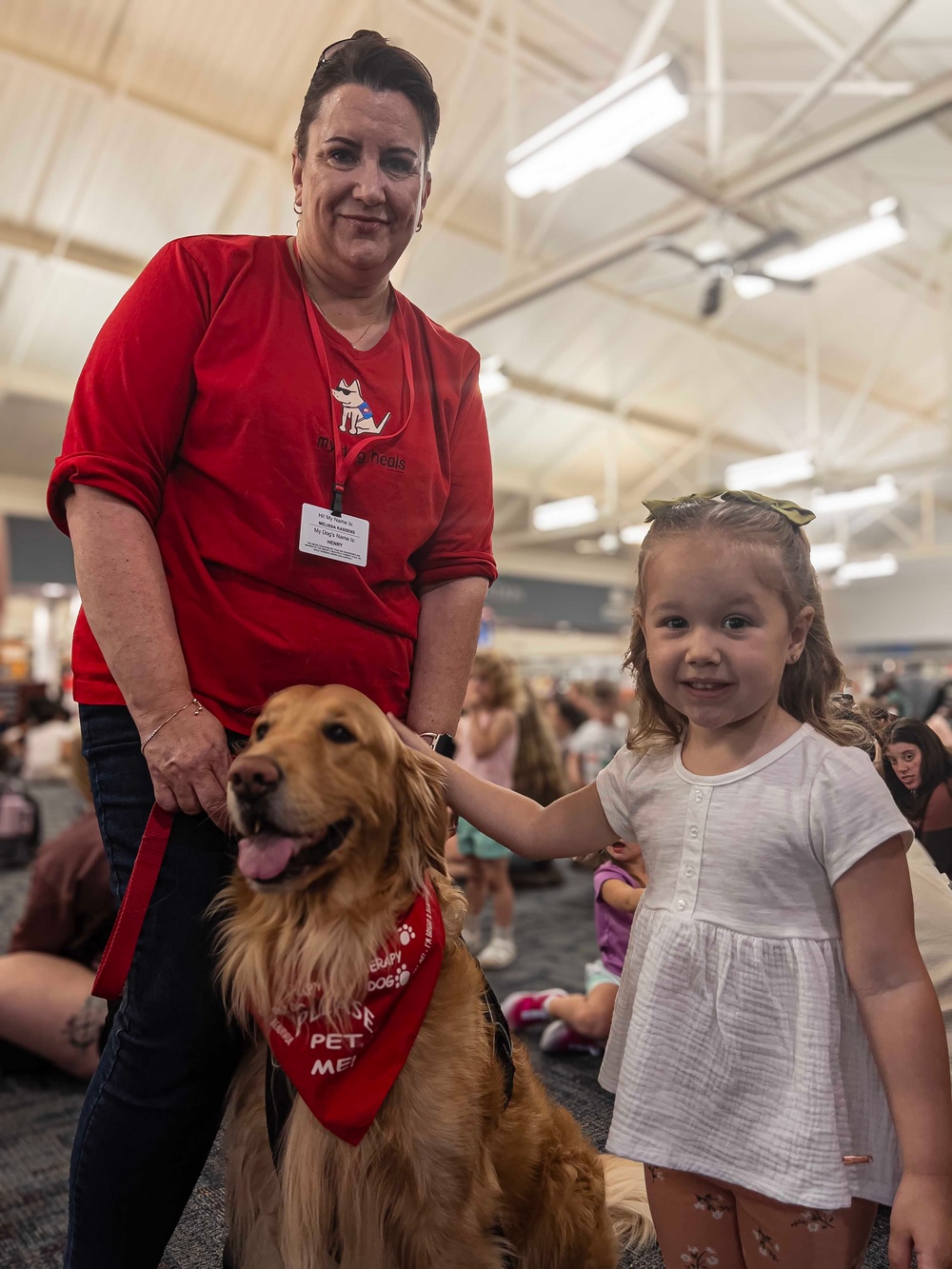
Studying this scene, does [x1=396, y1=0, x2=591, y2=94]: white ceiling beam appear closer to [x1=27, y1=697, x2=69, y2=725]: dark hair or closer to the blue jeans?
the blue jeans

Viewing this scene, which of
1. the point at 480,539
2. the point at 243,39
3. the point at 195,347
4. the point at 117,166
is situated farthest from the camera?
the point at 117,166

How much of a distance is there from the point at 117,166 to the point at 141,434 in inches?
307

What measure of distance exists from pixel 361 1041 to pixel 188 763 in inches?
17.3

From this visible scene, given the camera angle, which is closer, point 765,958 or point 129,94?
point 765,958

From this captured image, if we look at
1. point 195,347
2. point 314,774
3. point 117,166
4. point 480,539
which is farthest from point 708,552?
point 117,166

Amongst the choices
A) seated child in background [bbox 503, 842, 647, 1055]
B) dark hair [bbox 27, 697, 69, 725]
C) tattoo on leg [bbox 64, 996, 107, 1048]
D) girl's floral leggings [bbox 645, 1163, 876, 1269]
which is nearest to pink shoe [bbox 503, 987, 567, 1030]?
seated child in background [bbox 503, 842, 647, 1055]

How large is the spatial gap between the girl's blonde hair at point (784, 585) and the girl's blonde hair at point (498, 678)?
3.65 metres

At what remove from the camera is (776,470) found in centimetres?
1176

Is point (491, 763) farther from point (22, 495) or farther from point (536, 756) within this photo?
point (22, 495)

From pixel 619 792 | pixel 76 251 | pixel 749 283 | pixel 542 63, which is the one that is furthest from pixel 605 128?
pixel 76 251

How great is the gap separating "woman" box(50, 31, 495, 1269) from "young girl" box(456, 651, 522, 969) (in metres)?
3.22

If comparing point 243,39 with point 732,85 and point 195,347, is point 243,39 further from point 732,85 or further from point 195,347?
point 195,347

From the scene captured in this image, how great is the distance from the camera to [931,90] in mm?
5188

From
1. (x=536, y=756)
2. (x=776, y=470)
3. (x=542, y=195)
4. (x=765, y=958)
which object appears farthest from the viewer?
(x=776, y=470)
